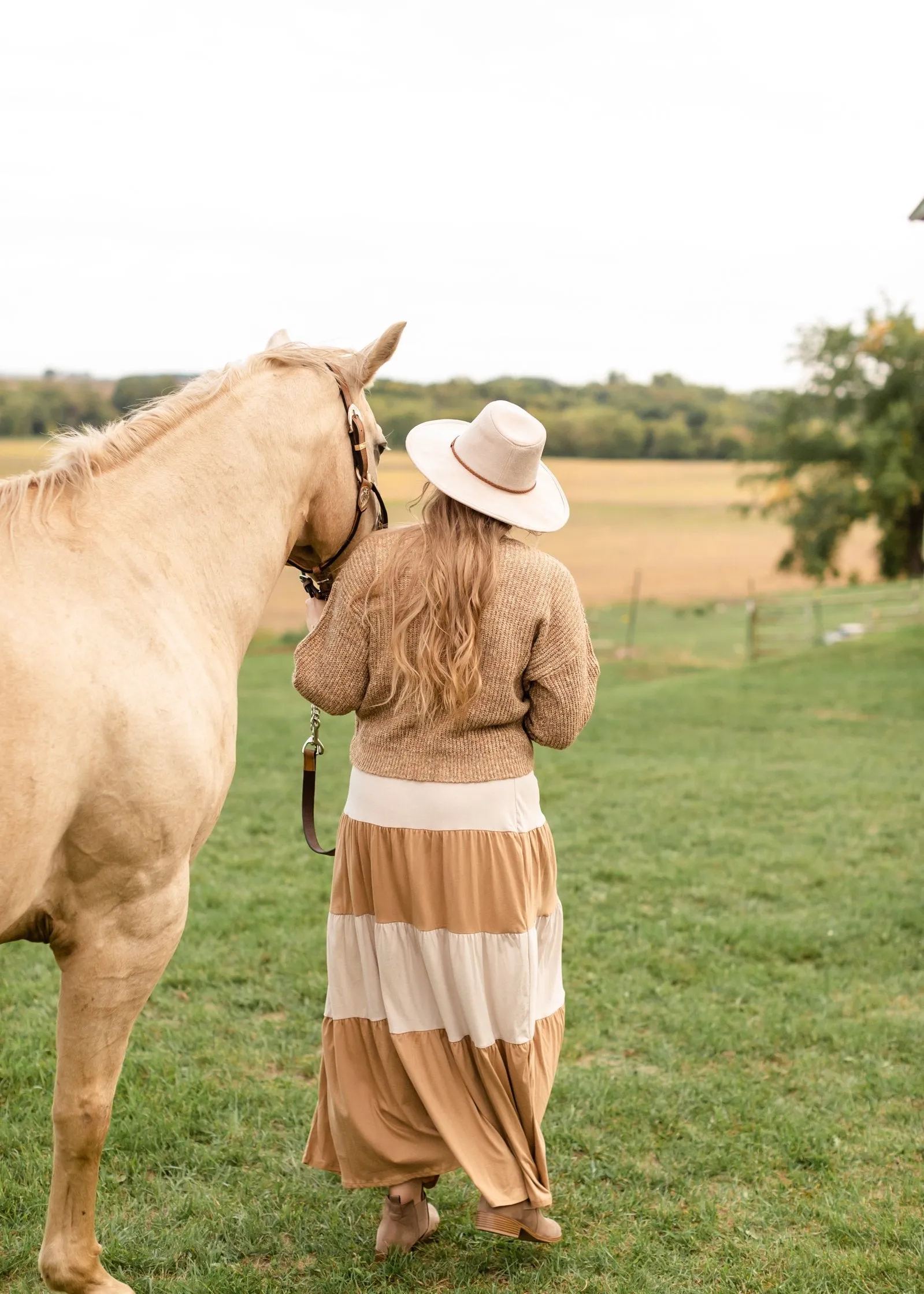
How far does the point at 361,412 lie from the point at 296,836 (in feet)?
15.4

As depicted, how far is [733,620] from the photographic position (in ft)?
88.6

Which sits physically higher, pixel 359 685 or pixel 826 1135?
pixel 359 685

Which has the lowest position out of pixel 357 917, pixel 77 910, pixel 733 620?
pixel 733 620

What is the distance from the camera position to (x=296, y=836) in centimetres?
689

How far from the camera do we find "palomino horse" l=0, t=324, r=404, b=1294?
6.41ft

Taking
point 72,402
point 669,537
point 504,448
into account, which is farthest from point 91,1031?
point 669,537

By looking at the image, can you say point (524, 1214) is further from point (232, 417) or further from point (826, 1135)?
point (232, 417)

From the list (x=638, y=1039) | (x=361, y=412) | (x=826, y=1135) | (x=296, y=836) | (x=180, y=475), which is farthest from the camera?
(x=296, y=836)

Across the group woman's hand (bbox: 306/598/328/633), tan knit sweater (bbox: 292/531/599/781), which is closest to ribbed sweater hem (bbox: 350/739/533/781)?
tan knit sweater (bbox: 292/531/599/781)

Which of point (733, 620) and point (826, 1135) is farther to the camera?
point (733, 620)

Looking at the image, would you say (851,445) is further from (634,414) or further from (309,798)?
(309,798)

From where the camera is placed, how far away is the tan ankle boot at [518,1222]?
269cm

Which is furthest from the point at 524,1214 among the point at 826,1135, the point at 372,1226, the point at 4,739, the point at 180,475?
the point at 180,475

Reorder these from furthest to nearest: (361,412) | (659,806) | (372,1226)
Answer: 1. (659,806)
2. (372,1226)
3. (361,412)
